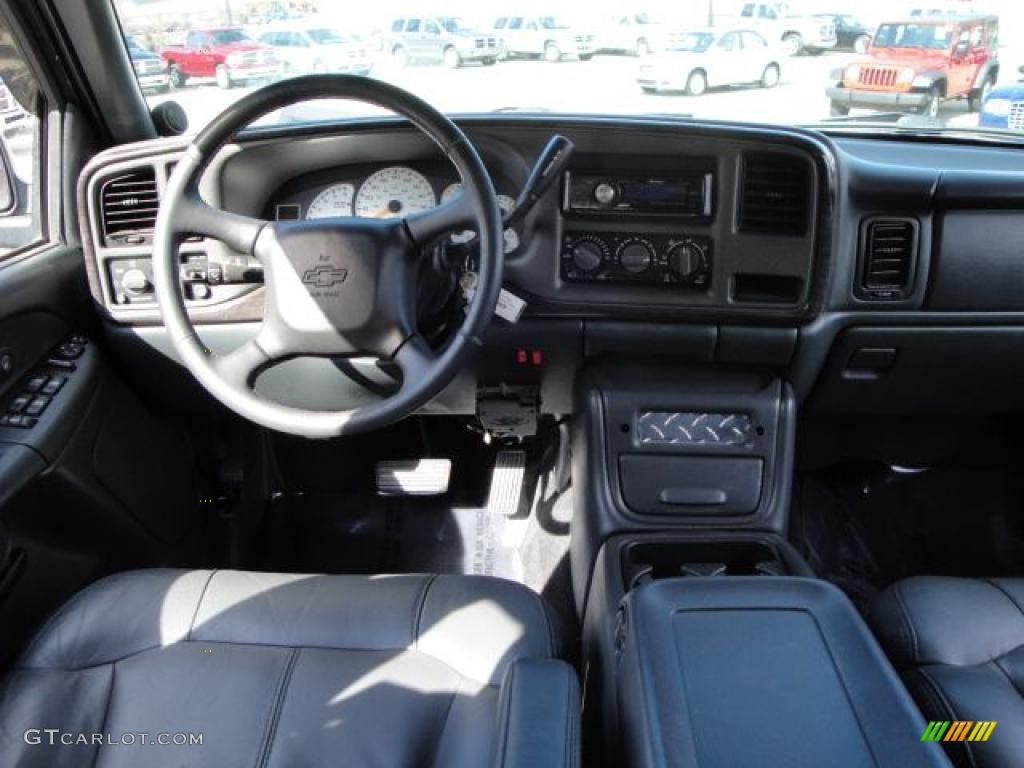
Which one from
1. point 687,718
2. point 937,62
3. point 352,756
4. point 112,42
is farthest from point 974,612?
point 112,42

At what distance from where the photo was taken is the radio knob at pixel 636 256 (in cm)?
178

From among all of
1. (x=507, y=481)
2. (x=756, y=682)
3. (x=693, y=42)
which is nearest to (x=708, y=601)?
(x=756, y=682)

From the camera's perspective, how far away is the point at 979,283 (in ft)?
5.88

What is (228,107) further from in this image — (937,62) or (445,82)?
(937,62)

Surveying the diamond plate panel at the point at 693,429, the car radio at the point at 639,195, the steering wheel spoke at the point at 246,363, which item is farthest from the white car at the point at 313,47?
the diamond plate panel at the point at 693,429

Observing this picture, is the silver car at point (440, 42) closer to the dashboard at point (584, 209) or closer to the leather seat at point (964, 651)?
the dashboard at point (584, 209)

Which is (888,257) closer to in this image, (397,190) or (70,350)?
(397,190)

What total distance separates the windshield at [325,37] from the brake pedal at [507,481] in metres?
1.20

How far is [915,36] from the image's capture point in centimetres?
195

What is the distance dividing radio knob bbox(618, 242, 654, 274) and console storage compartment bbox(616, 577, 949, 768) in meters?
0.79

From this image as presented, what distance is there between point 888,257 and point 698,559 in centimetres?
83

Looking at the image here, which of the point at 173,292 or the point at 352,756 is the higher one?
the point at 173,292

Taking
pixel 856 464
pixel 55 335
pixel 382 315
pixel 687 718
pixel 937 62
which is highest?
pixel 937 62

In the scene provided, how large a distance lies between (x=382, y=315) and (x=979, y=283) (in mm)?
1413
